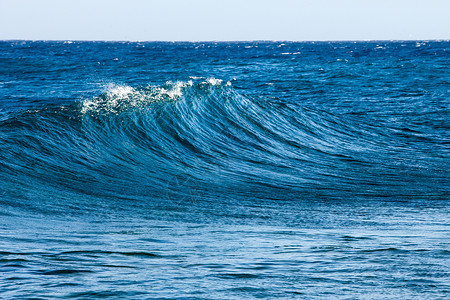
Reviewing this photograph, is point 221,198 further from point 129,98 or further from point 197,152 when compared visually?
point 129,98

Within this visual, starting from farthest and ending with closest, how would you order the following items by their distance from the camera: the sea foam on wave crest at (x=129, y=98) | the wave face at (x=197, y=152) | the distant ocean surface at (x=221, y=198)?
the sea foam on wave crest at (x=129, y=98), the wave face at (x=197, y=152), the distant ocean surface at (x=221, y=198)

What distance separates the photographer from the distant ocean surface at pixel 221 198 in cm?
417

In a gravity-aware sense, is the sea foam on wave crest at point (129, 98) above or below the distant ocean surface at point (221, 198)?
above

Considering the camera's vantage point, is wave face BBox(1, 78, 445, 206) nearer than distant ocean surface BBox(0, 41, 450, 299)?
No

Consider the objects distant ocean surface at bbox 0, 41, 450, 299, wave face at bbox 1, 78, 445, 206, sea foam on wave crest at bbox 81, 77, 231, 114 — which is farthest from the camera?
sea foam on wave crest at bbox 81, 77, 231, 114

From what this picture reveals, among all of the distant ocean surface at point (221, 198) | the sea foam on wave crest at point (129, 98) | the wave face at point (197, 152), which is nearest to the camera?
the distant ocean surface at point (221, 198)

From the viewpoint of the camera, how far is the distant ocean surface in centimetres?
417

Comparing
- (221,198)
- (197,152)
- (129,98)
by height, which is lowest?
(221,198)

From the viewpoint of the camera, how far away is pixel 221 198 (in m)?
8.71

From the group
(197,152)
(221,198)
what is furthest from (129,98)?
(221,198)

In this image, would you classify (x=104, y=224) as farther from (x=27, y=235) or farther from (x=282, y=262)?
(x=282, y=262)

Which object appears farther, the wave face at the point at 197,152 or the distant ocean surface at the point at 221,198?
the wave face at the point at 197,152

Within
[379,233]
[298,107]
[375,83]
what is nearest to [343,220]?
[379,233]

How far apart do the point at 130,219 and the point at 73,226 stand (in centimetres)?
76
